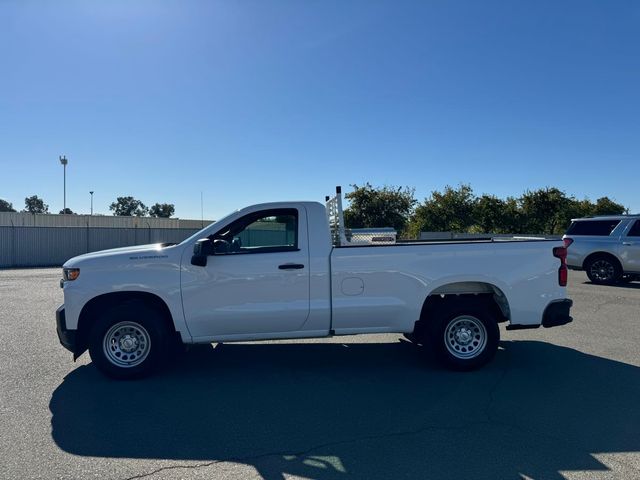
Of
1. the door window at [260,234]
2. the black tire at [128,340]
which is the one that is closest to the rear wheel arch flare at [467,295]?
the door window at [260,234]

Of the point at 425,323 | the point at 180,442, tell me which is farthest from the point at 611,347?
the point at 180,442

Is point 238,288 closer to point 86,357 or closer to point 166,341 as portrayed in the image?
point 166,341

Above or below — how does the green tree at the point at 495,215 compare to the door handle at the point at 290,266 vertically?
above

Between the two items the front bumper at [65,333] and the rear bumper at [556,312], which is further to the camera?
the rear bumper at [556,312]

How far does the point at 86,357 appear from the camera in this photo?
674cm

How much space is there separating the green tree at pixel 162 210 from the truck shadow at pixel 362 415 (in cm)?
9881

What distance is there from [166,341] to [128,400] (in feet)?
2.67

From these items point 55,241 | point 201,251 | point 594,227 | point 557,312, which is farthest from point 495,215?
point 201,251

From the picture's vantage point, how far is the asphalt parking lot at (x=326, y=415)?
12.2 feet

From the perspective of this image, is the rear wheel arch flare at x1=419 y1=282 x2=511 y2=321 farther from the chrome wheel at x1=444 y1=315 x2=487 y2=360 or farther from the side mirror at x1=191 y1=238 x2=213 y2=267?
the side mirror at x1=191 y1=238 x2=213 y2=267

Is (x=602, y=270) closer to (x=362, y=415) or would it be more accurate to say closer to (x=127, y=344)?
(x=362, y=415)

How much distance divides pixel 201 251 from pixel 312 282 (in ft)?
4.29

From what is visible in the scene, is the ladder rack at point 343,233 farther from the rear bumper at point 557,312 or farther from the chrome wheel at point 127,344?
the chrome wheel at point 127,344

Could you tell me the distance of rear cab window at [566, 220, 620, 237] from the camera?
14.8 m
